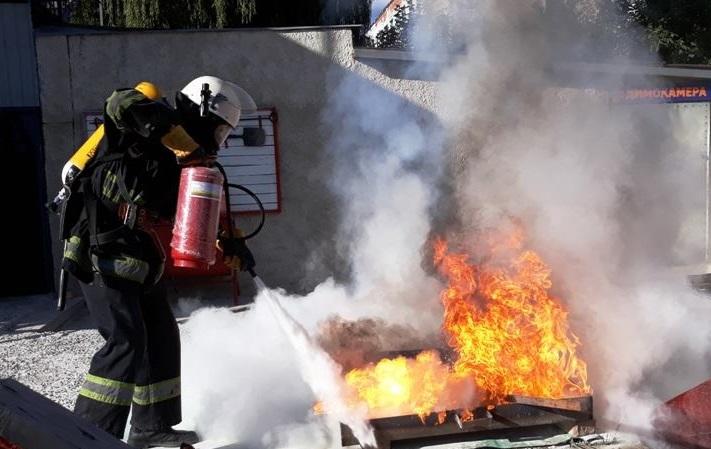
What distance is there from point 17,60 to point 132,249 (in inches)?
236

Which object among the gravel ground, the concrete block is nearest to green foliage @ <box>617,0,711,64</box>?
the concrete block

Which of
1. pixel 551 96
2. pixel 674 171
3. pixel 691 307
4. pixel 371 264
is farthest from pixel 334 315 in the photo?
pixel 674 171

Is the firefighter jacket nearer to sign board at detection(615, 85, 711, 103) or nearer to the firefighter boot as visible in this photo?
the firefighter boot

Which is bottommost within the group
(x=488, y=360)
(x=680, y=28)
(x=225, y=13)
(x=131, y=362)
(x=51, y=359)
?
(x=51, y=359)

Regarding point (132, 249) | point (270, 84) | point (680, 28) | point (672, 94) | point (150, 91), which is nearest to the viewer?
point (132, 249)

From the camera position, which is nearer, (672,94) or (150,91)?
(150,91)

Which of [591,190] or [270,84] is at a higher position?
[270,84]

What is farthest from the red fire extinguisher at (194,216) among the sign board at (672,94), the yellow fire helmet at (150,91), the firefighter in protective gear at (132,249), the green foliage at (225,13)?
the green foliage at (225,13)

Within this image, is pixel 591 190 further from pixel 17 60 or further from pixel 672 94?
pixel 17 60

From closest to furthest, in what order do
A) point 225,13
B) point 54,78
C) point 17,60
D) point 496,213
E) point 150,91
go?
1. point 150,91
2. point 496,213
3. point 54,78
4. point 17,60
5. point 225,13

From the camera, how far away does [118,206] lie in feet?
11.5

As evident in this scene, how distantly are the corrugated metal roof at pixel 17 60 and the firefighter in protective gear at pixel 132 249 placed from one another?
216 inches

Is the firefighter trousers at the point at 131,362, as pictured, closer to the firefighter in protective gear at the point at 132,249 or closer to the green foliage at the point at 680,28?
the firefighter in protective gear at the point at 132,249

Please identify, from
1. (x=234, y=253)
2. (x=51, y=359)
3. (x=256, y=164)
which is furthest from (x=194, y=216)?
(x=256, y=164)
